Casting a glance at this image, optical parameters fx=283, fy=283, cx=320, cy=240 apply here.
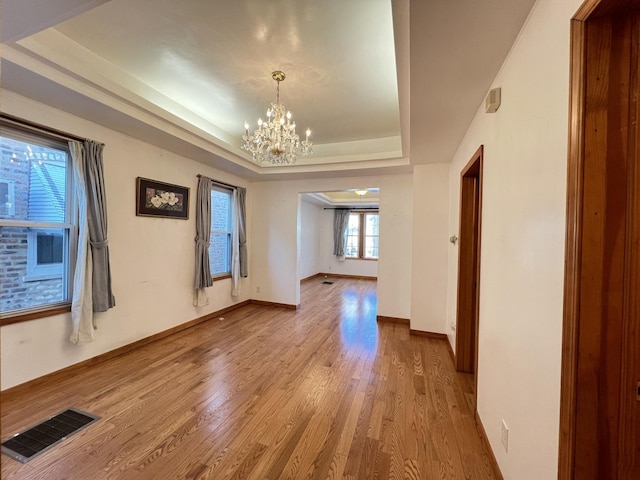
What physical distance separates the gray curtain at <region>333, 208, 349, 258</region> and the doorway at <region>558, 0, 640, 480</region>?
7.60m

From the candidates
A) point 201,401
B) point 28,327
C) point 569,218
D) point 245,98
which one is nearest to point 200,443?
point 201,401

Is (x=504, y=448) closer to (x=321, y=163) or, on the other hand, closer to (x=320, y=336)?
(x=320, y=336)

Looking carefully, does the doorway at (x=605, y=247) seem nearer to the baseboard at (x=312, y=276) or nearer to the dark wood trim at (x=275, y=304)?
the dark wood trim at (x=275, y=304)

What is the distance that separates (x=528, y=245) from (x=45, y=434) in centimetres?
311

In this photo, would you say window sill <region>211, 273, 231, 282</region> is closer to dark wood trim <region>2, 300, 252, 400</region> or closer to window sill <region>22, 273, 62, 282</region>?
dark wood trim <region>2, 300, 252, 400</region>

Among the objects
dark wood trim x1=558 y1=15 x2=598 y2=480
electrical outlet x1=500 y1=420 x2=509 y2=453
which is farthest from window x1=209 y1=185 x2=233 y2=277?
dark wood trim x1=558 y1=15 x2=598 y2=480

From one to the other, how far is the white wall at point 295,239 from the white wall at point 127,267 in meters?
1.14

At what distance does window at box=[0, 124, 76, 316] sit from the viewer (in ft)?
7.35

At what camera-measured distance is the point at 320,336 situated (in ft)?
12.2

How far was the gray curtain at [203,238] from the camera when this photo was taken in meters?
3.90

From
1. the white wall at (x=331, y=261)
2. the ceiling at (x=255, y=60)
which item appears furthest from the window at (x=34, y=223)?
the white wall at (x=331, y=261)

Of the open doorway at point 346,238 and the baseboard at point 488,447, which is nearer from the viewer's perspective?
the baseboard at point 488,447

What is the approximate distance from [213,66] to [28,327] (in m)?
2.66

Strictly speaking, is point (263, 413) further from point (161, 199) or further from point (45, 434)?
point (161, 199)
